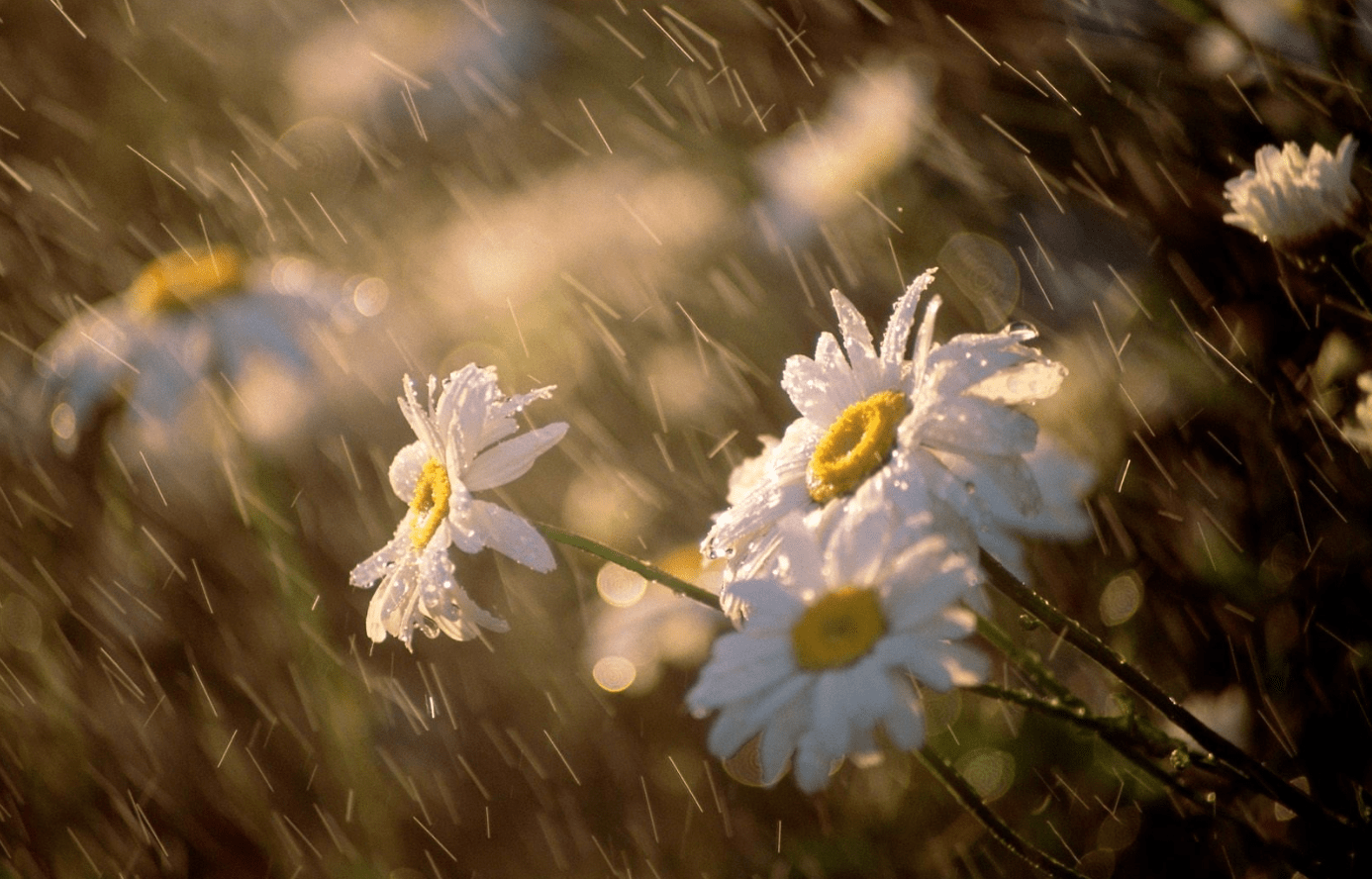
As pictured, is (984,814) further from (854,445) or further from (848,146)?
(848,146)

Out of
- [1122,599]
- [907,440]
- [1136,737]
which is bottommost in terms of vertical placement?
[1122,599]

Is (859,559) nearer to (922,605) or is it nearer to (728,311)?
(922,605)

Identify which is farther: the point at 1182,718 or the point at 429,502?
the point at 429,502

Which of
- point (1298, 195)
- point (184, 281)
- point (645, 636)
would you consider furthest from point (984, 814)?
point (184, 281)

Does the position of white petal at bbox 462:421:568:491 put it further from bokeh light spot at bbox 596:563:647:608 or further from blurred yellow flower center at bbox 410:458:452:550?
bokeh light spot at bbox 596:563:647:608

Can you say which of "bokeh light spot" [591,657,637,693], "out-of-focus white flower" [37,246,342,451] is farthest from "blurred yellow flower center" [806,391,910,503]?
"out-of-focus white flower" [37,246,342,451]

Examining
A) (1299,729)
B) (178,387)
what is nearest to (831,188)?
(178,387)
